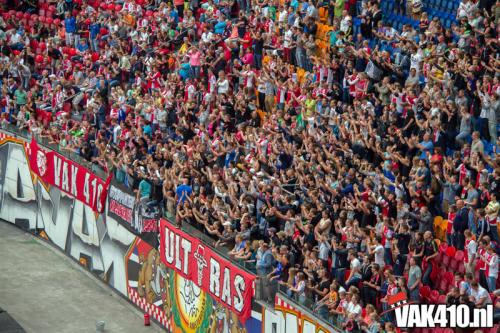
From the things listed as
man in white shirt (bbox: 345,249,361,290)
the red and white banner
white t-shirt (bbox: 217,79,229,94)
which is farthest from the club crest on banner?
white t-shirt (bbox: 217,79,229,94)

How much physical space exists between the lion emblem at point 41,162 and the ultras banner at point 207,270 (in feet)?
26.6

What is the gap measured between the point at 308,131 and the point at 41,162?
11522mm

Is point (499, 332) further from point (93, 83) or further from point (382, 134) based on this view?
point (93, 83)

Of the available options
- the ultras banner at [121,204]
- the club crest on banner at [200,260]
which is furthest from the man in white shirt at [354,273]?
the ultras banner at [121,204]

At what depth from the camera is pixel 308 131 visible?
3075cm

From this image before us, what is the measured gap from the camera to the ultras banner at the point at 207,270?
91.1 ft

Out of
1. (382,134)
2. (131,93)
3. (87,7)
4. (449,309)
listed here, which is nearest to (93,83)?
(131,93)

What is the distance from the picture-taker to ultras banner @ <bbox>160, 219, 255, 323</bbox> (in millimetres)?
27777

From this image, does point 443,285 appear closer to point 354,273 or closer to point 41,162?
point 354,273

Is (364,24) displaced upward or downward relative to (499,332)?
upward

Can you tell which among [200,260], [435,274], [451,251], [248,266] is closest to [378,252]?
[435,274]

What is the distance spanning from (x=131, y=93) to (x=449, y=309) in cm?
1759

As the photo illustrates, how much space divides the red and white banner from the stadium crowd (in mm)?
Result: 608

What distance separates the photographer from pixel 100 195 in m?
35.0
